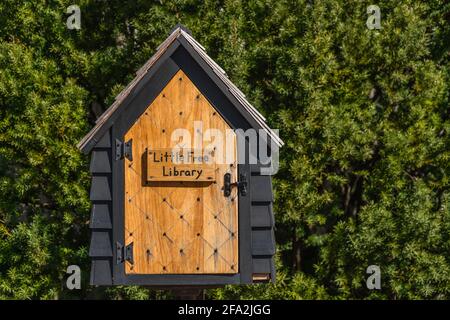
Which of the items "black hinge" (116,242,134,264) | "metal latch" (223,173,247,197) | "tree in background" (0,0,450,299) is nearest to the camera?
"black hinge" (116,242,134,264)

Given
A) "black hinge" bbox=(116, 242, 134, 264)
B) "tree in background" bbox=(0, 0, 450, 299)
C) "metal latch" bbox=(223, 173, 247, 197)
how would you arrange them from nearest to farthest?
"black hinge" bbox=(116, 242, 134, 264)
"metal latch" bbox=(223, 173, 247, 197)
"tree in background" bbox=(0, 0, 450, 299)

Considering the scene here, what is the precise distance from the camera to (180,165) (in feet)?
19.5

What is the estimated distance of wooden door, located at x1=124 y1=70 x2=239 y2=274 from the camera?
233 inches

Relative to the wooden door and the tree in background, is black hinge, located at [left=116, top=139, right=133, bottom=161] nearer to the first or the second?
the wooden door

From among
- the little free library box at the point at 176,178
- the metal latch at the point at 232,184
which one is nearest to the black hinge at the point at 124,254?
the little free library box at the point at 176,178

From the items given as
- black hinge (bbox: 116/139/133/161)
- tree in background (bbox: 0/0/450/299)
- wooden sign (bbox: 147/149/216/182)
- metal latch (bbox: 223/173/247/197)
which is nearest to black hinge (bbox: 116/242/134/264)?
wooden sign (bbox: 147/149/216/182)

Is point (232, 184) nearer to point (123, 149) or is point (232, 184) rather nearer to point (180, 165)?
point (180, 165)

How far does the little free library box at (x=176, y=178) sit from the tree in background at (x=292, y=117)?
94.7 inches

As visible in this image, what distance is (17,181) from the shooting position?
855 cm

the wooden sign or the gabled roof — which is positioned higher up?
the gabled roof

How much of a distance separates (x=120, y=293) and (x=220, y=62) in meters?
2.41

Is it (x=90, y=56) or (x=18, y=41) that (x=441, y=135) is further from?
(x=18, y=41)

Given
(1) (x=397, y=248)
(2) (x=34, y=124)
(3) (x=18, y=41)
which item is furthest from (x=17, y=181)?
(1) (x=397, y=248)

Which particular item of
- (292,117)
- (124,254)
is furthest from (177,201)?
(292,117)
